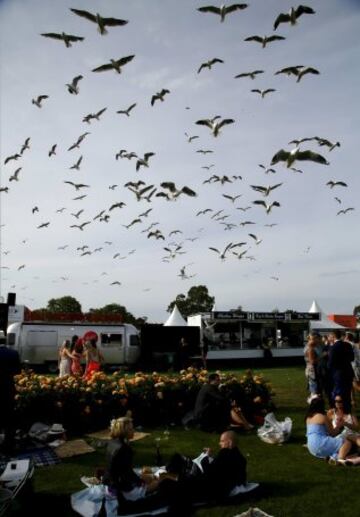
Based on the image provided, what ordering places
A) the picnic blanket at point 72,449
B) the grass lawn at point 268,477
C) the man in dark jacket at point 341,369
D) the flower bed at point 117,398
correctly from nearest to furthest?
the grass lawn at point 268,477, the picnic blanket at point 72,449, the flower bed at point 117,398, the man in dark jacket at point 341,369

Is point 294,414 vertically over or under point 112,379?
under

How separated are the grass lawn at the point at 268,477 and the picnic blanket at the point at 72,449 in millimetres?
188

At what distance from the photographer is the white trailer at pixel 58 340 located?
25297 millimetres

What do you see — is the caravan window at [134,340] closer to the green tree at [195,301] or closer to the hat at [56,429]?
the hat at [56,429]

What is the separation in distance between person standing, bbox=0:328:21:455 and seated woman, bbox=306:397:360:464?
5.17 meters

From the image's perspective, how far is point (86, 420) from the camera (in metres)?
10.1

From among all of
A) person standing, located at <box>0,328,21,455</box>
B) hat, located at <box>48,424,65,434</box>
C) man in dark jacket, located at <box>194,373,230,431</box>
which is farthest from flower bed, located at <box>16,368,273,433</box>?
person standing, located at <box>0,328,21,455</box>

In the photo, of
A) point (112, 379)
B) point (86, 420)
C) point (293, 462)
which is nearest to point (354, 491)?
point (293, 462)

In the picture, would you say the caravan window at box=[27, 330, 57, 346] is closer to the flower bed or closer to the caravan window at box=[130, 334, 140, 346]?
the caravan window at box=[130, 334, 140, 346]

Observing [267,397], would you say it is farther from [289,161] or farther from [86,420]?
[289,161]

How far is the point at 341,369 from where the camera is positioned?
10422 mm

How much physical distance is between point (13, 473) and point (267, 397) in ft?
24.9

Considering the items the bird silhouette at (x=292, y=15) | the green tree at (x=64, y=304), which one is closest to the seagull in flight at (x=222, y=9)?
the bird silhouette at (x=292, y=15)

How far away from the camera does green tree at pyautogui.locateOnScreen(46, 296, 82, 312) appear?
86.5m
